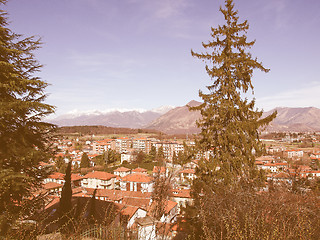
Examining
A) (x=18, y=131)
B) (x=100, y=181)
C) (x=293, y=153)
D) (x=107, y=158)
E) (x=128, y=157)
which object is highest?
(x=18, y=131)

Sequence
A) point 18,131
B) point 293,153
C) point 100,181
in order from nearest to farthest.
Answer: point 18,131
point 100,181
point 293,153

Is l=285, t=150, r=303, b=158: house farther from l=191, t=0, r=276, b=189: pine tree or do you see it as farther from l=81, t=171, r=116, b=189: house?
l=191, t=0, r=276, b=189: pine tree

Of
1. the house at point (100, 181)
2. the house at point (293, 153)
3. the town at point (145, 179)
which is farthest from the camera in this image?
the house at point (293, 153)

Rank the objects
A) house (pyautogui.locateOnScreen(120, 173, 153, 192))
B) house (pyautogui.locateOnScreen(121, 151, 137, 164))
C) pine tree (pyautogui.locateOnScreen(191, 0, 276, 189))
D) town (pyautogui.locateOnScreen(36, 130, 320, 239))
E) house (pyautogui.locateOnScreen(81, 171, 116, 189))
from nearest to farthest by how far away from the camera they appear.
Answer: town (pyautogui.locateOnScreen(36, 130, 320, 239))
pine tree (pyautogui.locateOnScreen(191, 0, 276, 189))
house (pyautogui.locateOnScreen(120, 173, 153, 192))
house (pyautogui.locateOnScreen(81, 171, 116, 189))
house (pyautogui.locateOnScreen(121, 151, 137, 164))

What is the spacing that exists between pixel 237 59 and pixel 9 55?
7.67m

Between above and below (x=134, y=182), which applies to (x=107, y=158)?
above

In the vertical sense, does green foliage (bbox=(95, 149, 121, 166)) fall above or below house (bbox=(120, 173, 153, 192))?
above

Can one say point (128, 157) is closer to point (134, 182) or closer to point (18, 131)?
point (134, 182)

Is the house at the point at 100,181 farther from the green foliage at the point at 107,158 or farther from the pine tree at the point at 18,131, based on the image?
the pine tree at the point at 18,131

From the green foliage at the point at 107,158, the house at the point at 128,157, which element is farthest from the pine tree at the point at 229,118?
the house at the point at 128,157

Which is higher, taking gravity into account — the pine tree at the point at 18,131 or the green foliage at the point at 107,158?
the pine tree at the point at 18,131

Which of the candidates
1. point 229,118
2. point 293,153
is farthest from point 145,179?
point 293,153

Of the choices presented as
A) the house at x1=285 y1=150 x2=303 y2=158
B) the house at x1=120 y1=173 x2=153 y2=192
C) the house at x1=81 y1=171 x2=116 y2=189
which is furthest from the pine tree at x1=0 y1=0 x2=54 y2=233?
the house at x1=285 y1=150 x2=303 y2=158

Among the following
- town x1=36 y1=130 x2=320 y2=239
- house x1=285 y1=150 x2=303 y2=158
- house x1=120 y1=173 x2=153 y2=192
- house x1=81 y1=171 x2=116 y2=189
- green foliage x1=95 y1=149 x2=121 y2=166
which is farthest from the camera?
house x1=285 y1=150 x2=303 y2=158
